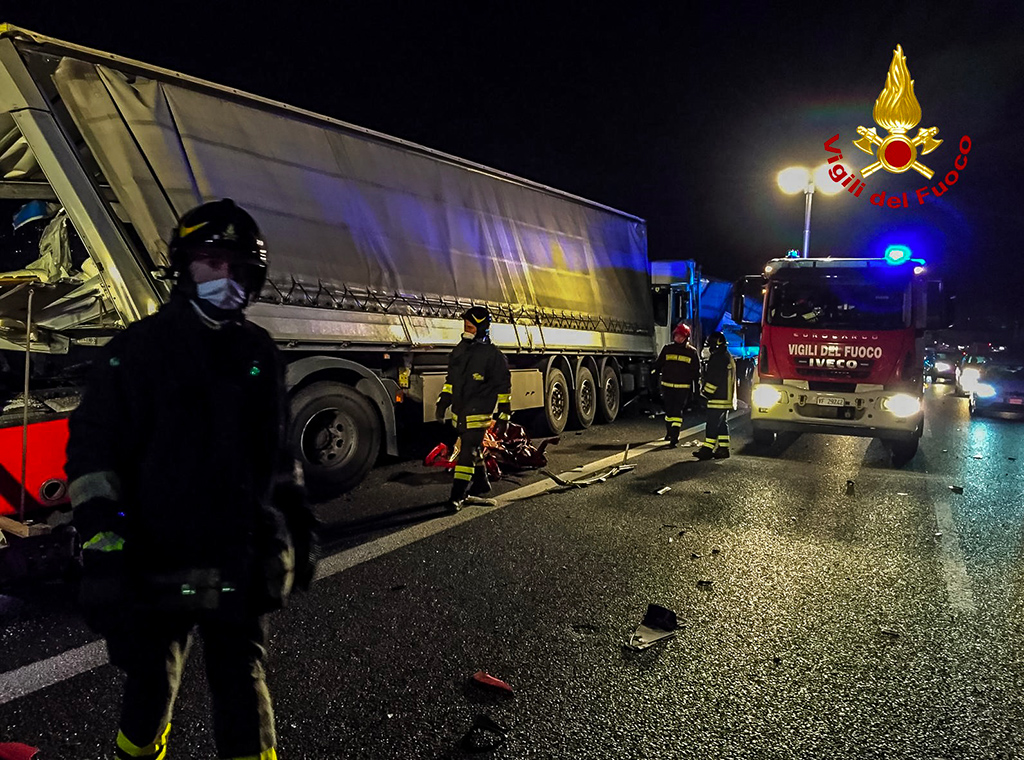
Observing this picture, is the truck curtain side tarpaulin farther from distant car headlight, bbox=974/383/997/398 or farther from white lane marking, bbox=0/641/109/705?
distant car headlight, bbox=974/383/997/398

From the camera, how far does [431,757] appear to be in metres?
2.66

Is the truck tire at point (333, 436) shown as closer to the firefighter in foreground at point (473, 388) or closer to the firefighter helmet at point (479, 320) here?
the firefighter in foreground at point (473, 388)

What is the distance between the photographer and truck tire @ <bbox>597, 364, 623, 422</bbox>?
12.9 metres

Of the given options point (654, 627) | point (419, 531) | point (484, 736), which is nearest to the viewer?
point (484, 736)

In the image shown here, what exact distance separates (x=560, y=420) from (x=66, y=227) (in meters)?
7.61

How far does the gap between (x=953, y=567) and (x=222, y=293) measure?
5229 mm

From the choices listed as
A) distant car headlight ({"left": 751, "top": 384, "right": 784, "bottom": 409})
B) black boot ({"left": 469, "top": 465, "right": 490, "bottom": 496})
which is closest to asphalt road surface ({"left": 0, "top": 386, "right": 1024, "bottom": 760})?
black boot ({"left": 469, "top": 465, "right": 490, "bottom": 496})

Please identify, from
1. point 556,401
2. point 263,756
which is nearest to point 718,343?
point 556,401

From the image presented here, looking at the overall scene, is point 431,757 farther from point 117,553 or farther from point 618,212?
point 618,212

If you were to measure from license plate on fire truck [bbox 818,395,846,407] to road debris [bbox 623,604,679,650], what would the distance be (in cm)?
650

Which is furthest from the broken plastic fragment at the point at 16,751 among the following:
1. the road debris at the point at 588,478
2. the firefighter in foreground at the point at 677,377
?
the firefighter in foreground at the point at 677,377

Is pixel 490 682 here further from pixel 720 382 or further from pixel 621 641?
pixel 720 382

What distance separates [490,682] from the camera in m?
3.19

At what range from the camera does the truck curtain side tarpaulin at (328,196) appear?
5770 millimetres
